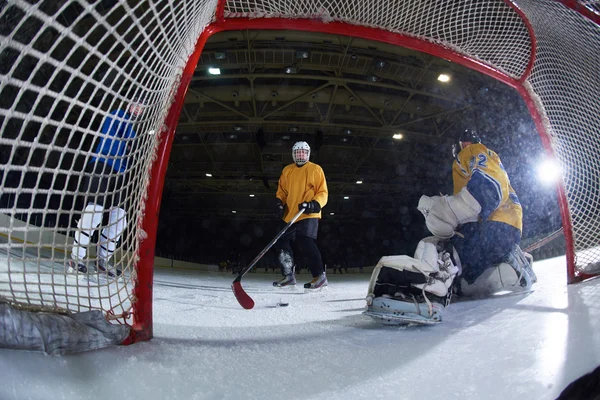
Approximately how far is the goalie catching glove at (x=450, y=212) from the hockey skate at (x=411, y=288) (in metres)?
0.18

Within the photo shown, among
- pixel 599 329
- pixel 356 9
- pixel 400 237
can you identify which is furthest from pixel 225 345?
pixel 400 237

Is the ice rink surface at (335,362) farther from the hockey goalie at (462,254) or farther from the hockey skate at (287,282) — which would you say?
the hockey skate at (287,282)

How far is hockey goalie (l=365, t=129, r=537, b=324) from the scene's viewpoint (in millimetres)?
1184

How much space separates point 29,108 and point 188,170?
38.9 ft

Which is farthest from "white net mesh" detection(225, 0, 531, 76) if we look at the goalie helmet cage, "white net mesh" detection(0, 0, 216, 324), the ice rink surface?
the ice rink surface

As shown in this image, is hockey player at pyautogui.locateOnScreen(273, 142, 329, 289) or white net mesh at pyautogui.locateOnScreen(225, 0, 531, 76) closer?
white net mesh at pyautogui.locateOnScreen(225, 0, 531, 76)

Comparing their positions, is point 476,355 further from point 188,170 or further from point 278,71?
point 188,170

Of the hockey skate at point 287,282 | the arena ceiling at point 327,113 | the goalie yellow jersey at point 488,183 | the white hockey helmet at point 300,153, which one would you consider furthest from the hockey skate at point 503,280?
the arena ceiling at point 327,113

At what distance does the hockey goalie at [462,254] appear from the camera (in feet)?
3.88

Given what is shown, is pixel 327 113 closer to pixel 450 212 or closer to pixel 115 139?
pixel 450 212

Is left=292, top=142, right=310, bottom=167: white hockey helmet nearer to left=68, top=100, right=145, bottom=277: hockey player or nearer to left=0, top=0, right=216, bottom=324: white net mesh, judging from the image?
left=0, top=0, right=216, bottom=324: white net mesh

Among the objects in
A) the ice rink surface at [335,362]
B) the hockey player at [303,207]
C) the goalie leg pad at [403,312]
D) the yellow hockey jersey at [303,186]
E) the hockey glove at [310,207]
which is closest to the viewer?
the ice rink surface at [335,362]

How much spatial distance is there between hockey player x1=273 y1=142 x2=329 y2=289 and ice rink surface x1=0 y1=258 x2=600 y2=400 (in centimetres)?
129

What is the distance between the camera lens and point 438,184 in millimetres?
11320
